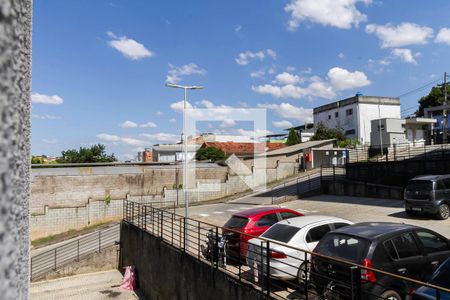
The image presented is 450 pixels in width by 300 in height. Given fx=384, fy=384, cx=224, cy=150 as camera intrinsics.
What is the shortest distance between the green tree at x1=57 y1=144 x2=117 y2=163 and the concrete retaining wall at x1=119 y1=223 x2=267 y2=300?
36.9m

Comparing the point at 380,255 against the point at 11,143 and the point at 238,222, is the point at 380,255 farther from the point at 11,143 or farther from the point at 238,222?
the point at 11,143

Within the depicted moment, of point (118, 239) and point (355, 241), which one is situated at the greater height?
point (355, 241)

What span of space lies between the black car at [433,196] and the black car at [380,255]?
895 cm

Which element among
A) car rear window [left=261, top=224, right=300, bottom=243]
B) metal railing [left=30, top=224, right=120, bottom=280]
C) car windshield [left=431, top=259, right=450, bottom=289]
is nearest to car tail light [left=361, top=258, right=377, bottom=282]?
car windshield [left=431, top=259, right=450, bottom=289]

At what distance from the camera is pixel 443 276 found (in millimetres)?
6148

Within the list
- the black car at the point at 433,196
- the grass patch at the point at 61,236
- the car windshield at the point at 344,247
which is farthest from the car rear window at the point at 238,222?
the grass patch at the point at 61,236

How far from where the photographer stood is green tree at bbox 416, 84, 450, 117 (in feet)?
202

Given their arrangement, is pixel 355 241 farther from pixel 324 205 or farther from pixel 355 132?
pixel 355 132

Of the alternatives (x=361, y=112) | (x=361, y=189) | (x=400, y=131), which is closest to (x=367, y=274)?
(x=361, y=189)

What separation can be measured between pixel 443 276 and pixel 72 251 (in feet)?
66.9

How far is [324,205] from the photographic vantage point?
83.8ft

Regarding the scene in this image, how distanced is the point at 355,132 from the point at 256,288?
53.9 m

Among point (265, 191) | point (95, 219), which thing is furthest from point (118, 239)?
point (265, 191)

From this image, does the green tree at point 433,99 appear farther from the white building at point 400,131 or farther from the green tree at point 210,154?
the green tree at point 210,154
